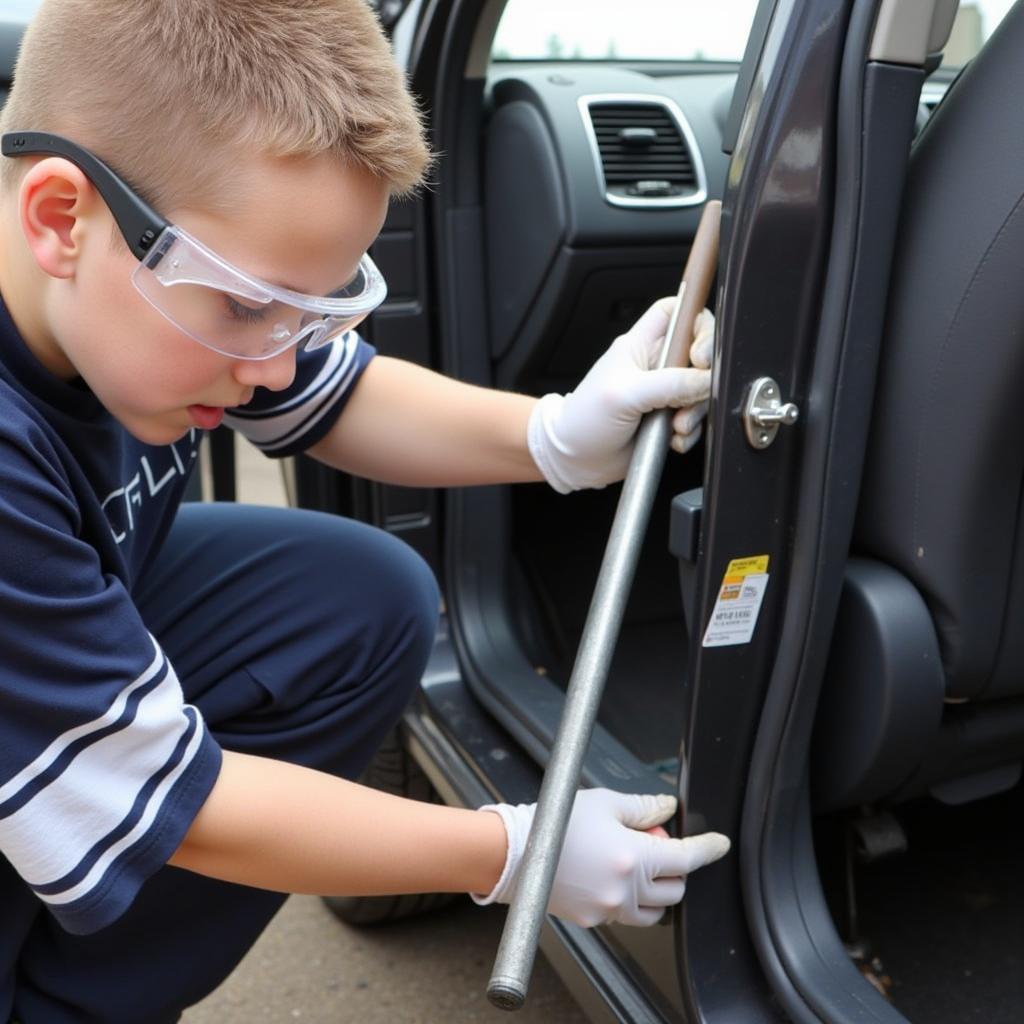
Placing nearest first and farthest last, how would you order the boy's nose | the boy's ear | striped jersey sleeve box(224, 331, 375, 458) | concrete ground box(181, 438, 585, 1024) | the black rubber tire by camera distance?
the boy's ear → the boy's nose → striped jersey sleeve box(224, 331, 375, 458) → concrete ground box(181, 438, 585, 1024) → the black rubber tire

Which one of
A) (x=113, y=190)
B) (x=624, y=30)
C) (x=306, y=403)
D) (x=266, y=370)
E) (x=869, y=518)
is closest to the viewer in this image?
(x=113, y=190)

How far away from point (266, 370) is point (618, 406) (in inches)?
14.8

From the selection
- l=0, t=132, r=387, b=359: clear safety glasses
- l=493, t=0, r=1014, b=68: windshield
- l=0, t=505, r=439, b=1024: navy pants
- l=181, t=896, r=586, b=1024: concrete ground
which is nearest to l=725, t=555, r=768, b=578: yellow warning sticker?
l=0, t=132, r=387, b=359: clear safety glasses

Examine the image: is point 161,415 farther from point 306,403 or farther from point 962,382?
point 962,382

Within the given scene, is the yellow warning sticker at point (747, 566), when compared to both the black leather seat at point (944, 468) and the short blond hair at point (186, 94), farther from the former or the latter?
the short blond hair at point (186, 94)

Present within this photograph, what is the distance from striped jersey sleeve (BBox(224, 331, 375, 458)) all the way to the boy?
0.17 metres

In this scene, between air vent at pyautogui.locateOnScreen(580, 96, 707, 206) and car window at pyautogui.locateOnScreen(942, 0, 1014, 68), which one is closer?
car window at pyautogui.locateOnScreen(942, 0, 1014, 68)

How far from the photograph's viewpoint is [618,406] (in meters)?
1.22

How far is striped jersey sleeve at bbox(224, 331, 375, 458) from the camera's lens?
53.8 inches

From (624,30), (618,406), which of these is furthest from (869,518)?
(624,30)

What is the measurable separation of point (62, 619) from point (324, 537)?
554mm

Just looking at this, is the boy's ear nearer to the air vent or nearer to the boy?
the boy

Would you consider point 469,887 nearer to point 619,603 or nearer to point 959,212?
point 619,603

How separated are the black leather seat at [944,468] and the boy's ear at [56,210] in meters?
0.62
